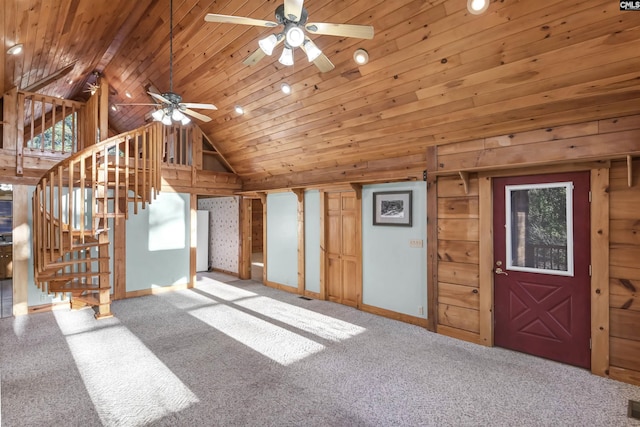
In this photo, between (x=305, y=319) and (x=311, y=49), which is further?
(x=305, y=319)

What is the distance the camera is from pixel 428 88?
3.37 m

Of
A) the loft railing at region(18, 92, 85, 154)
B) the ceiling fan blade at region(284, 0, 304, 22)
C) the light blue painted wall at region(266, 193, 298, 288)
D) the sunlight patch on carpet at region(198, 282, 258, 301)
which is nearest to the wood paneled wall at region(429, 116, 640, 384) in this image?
the ceiling fan blade at region(284, 0, 304, 22)

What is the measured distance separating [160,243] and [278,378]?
14.8 ft

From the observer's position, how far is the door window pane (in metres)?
3.35

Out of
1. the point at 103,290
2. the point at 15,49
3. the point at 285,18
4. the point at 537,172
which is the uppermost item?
the point at 15,49

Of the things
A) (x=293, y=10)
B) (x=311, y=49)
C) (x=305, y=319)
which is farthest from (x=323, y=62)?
(x=305, y=319)

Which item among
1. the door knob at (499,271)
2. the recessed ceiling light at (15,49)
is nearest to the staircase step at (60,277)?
the recessed ceiling light at (15,49)

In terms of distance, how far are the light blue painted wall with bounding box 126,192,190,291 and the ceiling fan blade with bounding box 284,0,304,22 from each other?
5278 mm

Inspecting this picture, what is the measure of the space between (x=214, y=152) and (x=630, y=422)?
7.04 metres

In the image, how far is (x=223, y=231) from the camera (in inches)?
343

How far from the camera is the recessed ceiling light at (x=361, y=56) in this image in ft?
10.9

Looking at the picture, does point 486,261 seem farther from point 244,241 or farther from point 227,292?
point 244,241

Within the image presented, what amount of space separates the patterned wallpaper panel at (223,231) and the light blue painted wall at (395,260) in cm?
389

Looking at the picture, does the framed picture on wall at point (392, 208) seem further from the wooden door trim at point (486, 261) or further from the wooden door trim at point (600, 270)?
the wooden door trim at point (600, 270)
